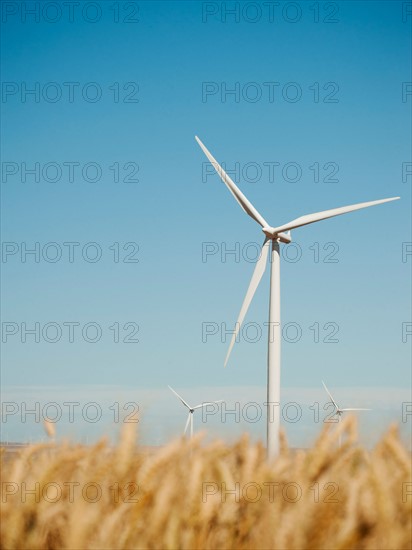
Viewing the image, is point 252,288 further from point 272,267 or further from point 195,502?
point 195,502

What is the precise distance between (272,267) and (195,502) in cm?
1178

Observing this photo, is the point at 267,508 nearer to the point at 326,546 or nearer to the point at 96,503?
the point at 326,546

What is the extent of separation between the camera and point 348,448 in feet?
14.3

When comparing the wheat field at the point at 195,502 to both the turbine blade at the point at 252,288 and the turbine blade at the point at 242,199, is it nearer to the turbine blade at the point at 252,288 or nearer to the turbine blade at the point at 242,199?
the turbine blade at the point at 252,288

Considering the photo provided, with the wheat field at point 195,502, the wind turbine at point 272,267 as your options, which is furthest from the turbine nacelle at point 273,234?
the wheat field at point 195,502

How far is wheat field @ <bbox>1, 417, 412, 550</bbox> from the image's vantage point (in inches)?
121

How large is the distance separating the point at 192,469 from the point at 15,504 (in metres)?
0.90

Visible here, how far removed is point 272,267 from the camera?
14930mm

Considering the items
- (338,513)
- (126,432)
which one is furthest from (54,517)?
(338,513)

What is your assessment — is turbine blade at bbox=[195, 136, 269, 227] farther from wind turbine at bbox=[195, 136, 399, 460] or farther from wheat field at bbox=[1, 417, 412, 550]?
wheat field at bbox=[1, 417, 412, 550]

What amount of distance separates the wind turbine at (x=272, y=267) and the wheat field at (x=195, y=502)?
7613 mm

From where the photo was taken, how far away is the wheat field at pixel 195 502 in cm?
309

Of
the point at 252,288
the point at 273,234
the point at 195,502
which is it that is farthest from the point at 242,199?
the point at 195,502

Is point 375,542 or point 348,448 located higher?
point 348,448
